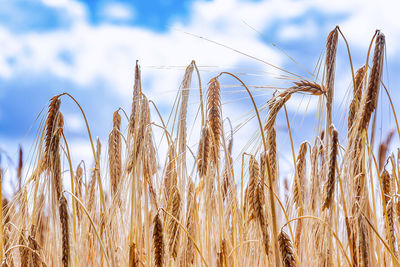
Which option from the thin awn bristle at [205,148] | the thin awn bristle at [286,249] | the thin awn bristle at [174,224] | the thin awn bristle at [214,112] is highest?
the thin awn bristle at [214,112]

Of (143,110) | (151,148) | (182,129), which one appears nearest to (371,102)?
(182,129)

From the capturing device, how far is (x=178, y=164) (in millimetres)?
1586

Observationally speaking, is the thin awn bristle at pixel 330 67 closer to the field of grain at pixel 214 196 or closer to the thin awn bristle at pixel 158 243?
the field of grain at pixel 214 196

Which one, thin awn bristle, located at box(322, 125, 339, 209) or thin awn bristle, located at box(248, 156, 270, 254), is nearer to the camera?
thin awn bristle, located at box(322, 125, 339, 209)

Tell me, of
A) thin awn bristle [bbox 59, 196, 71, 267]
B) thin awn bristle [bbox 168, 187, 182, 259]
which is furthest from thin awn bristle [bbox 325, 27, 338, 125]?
thin awn bristle [bbox 59, 196, 71, 267]

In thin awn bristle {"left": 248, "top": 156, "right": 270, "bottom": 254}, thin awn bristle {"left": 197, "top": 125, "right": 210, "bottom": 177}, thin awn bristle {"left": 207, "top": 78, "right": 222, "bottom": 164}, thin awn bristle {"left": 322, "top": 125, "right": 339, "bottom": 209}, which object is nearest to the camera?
thin awn bristle {"left": 322, "top": 125, "right": 339, "bottom": 209}

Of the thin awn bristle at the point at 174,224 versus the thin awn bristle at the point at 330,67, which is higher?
the thin awn bristle at the point at 330,67

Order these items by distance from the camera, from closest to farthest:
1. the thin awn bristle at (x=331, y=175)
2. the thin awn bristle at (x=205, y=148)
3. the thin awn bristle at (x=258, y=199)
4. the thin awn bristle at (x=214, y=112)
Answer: the thin awn bristle at (x=331, y=175)
the thin awn bristle at (x=258, y=199)
the thin awn bristle at (x=205, y=148)
the thin awn bristle at (x=214, y=112)

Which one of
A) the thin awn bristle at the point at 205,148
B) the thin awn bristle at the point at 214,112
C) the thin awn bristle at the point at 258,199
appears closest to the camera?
the thin awn bristle at the point at 258,199

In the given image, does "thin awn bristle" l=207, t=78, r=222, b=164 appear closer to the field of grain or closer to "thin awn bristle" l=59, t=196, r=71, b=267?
the field of grain

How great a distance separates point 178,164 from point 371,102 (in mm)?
718

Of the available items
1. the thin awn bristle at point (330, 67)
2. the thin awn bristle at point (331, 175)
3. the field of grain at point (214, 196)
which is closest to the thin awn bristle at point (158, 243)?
the field of grain at point (214, 196)

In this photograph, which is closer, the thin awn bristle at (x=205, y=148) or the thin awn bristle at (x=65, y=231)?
the thin awn bristle at (x=65, y=231)

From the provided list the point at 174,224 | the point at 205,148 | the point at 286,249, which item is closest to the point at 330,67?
the point at 205,148
